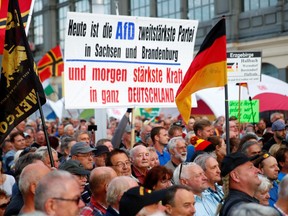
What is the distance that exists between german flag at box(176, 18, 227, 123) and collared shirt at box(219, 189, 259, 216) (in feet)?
8.79

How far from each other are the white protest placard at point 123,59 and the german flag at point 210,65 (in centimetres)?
141

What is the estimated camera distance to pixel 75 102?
941cm

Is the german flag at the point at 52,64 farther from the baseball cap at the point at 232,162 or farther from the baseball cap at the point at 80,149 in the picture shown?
the baseball cap at the point at 232,162

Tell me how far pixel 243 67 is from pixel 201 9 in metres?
16.0

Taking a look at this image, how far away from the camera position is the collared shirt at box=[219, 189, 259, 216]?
5.14m

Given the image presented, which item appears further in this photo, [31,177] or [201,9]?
[201,9]

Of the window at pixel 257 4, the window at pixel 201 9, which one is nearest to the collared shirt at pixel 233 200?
the window at pixel 257 4

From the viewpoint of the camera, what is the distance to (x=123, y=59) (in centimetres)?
993

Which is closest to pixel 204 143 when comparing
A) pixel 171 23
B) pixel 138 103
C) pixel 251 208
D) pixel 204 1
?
pixel 138 103

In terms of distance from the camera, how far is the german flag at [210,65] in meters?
8.23

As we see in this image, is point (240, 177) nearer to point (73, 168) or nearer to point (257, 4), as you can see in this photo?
point (73, 168)

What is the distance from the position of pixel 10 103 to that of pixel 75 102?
2679 millimetres

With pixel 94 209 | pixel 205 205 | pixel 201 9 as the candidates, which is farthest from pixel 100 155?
pixel 201 9

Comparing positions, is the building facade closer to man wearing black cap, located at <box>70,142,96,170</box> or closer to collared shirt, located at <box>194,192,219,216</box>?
man wearing black cap, located at <box>70,142,96,170</box>
